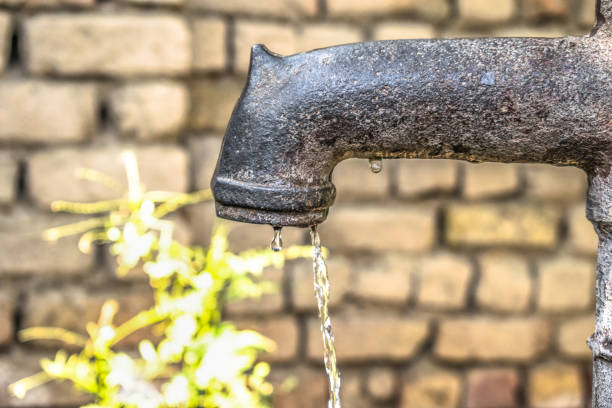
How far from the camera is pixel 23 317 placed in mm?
1291

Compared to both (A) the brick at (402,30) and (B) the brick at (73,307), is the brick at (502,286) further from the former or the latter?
(B) the brick at (73,307)

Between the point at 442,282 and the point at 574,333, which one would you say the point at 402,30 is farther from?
the point at 574,333

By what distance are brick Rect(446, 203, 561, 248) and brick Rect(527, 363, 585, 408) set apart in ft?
0.99

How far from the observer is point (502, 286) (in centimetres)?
152

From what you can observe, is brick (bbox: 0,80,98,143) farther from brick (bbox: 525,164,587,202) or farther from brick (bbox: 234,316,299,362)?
brick (bbox: 525,164,587,202)

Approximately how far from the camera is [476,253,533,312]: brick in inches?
59.7

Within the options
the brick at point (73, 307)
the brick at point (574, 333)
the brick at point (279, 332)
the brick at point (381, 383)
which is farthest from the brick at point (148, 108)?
the brick at point (574, 333)

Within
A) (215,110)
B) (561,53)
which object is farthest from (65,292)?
(561,53)

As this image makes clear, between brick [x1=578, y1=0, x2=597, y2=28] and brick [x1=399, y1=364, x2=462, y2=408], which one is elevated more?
brick [x1=578, y1=0, x2=597, y2=28]

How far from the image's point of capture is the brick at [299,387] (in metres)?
1.47

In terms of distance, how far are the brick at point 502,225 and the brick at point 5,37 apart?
988 millimetres

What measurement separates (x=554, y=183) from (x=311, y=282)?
2.02 ft

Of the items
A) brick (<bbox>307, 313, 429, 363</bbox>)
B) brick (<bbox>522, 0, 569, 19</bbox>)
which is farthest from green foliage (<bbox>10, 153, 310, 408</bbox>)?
brick (<bbox>522, 0, 569, 19</bbox>)

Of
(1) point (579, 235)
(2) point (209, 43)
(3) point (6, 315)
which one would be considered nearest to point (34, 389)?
(3) point (6, 315)
